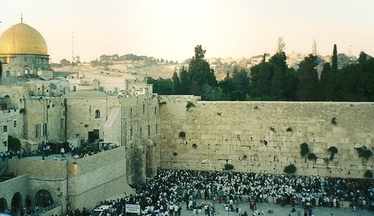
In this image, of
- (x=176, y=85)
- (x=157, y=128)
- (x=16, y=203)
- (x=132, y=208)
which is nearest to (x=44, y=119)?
(x=16, y=203)

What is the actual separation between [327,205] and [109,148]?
9.46 m

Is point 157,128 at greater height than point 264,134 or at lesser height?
greater

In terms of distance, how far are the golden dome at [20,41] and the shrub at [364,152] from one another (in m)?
19.0

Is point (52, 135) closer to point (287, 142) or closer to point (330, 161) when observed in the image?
point (287, 142)

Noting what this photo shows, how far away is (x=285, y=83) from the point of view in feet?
122

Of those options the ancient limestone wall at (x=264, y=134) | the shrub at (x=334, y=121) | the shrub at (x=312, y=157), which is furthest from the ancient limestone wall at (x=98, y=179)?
the shrub at (x=334, y=121)

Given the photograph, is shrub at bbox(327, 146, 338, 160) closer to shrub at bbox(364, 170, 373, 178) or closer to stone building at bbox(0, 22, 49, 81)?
shrub at bbox(364, 170, 373, 178)

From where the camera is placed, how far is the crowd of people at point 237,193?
24.0 metres

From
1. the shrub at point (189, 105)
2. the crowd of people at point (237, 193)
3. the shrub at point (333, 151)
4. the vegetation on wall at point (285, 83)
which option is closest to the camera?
the crowd of people at point (237, 193)

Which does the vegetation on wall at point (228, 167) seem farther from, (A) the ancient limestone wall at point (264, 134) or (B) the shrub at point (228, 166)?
(A) the ancient limestone wall at point (264, 134)

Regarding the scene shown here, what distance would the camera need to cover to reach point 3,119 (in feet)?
79.6

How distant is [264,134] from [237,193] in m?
5.55

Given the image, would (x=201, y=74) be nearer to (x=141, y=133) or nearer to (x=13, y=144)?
A: (x=141, y=133)

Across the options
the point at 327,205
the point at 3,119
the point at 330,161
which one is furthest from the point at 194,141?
the point at 3,119
